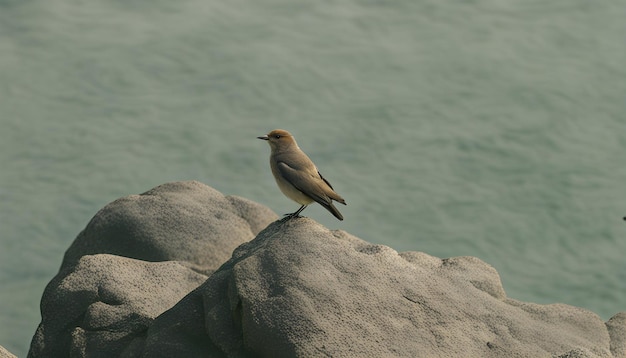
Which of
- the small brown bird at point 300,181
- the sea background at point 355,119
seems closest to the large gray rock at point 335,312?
the small brown bird at point 300,181

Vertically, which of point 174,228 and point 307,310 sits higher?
point 307,310

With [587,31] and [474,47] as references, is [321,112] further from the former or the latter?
[587,31]

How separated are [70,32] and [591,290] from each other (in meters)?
10.8

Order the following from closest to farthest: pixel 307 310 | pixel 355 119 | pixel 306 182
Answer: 1. pixel 307 310
2. pixel 306 182
3. pixel 355 119

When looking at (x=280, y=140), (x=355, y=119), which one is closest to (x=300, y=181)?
(x=280, y=140)

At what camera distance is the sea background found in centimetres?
1700

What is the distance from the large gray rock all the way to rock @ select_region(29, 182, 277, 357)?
0.61 meters

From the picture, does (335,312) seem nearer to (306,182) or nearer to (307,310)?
(307,310)

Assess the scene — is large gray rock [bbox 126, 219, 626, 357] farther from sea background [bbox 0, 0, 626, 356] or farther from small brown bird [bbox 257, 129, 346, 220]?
sea background [bbox 0, 0, 626, 356]

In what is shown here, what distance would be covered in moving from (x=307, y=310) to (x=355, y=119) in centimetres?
1208

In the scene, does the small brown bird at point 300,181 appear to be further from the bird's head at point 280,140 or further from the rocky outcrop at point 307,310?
the rocky outcrop at point 307,310

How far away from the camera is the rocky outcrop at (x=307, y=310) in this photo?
7293 mm

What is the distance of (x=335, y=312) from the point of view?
290 inches

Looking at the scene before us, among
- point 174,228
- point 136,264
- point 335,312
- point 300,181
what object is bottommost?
point 174,228
